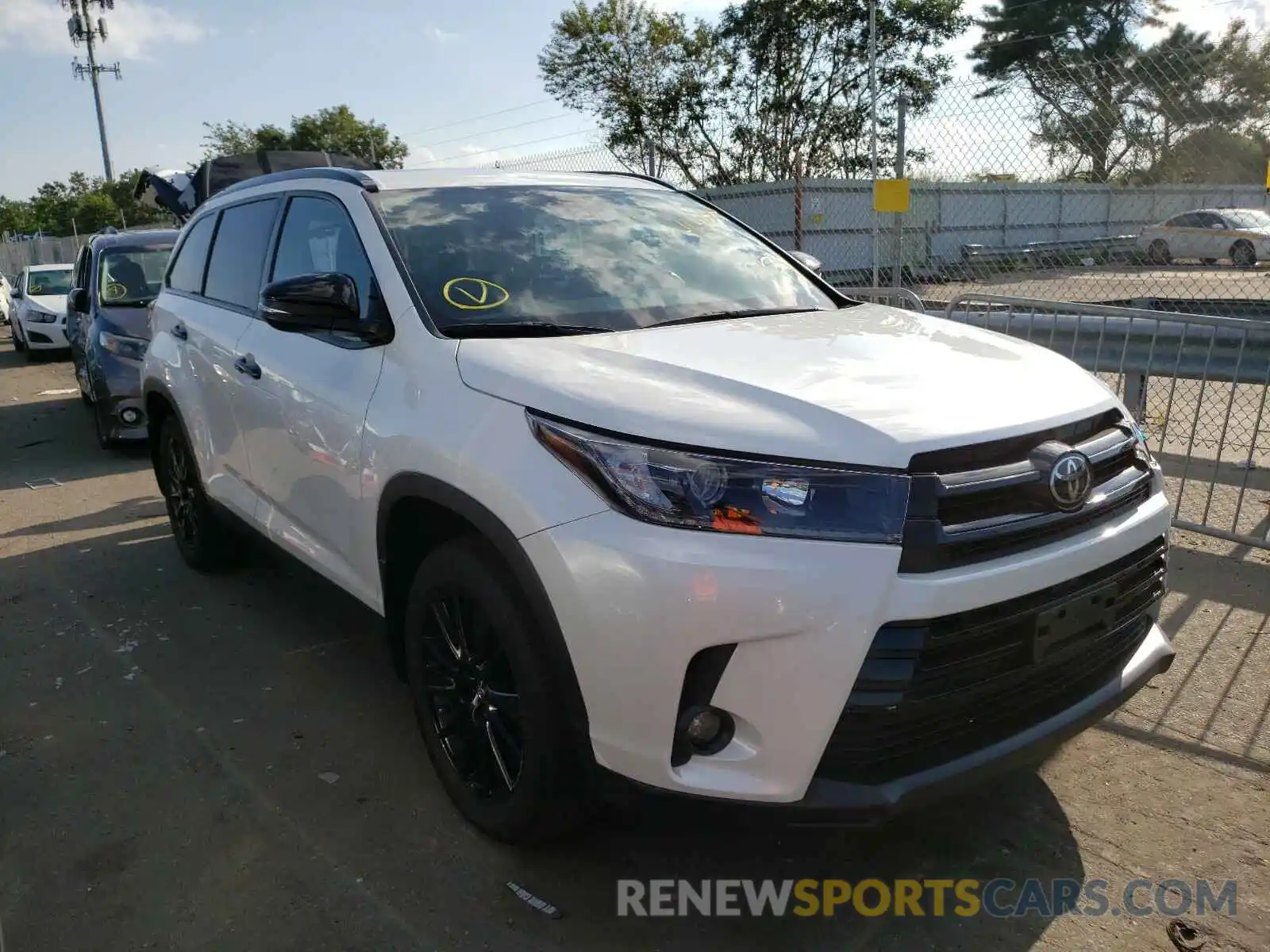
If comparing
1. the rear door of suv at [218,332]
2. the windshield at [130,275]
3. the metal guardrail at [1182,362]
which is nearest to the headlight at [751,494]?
the rear door of suv at [218,332]

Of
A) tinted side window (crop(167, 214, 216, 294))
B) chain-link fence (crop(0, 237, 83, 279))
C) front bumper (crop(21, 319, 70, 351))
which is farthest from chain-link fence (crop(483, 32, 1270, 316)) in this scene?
chain-link fence (crop(0, 237, 83, 279))

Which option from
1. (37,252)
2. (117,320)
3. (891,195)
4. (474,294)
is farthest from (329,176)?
(37,252)

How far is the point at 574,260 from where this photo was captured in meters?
3.28

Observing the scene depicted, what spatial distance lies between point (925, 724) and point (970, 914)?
67 cm

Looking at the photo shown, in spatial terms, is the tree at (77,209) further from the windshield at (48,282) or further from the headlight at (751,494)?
the headlight at (751,494)

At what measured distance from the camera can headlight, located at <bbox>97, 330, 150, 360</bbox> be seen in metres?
8.11

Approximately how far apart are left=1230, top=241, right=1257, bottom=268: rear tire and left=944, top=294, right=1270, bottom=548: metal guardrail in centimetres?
192

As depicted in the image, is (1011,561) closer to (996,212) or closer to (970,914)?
(970,914)

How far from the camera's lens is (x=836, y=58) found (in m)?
26.1

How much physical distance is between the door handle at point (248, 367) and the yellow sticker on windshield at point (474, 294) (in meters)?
1.14

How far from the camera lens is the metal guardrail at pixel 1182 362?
4.95 metres

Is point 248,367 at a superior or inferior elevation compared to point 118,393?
superior

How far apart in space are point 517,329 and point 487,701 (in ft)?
3.44

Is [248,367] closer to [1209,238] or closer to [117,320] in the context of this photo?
[117,320]
